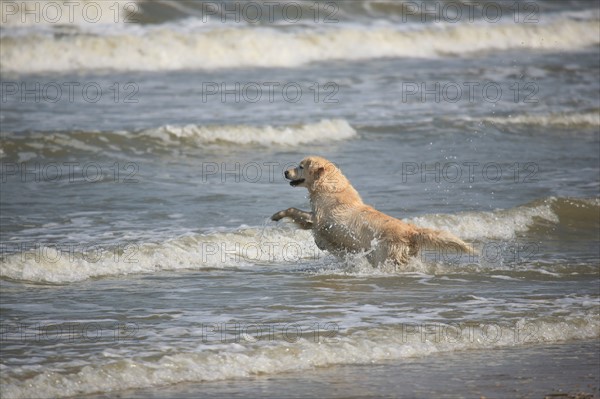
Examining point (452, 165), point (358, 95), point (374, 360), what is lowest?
point (374, 360)

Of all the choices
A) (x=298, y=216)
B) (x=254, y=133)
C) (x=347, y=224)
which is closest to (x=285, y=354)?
(x=347, y=224)

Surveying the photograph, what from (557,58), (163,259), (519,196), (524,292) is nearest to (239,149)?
(519,196)

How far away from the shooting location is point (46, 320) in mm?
8219

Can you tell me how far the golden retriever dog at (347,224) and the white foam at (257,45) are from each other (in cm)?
1572

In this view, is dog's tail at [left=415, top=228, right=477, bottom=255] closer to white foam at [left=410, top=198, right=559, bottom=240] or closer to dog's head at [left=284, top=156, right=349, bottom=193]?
dog's head at [left=284, top=156, right=349, bottom=193]

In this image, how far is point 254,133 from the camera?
1772 cm

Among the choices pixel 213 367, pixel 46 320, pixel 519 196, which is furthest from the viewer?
pixel 519 196

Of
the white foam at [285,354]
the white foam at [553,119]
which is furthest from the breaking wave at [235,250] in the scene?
the white foam at [553,119]

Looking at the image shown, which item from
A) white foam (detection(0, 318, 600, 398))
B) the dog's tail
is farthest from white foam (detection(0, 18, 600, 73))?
white foam (detection(0, 318, 600, 398))

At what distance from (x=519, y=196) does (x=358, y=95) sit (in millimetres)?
8722

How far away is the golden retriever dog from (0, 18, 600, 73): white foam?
1572 cm

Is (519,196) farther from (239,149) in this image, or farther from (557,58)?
(557,58)

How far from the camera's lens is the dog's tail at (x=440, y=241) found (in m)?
9.52

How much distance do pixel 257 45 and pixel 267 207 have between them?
15686 millimetres
